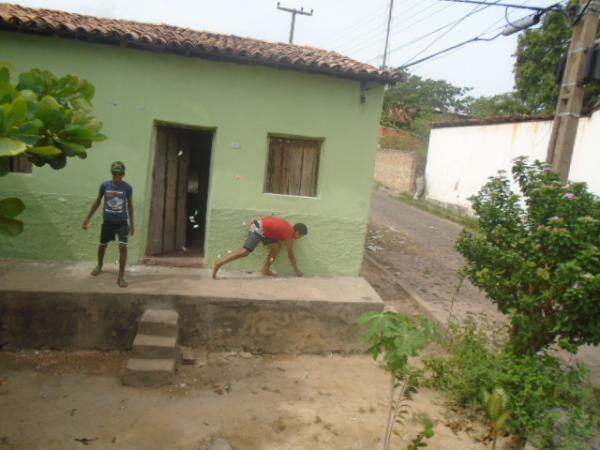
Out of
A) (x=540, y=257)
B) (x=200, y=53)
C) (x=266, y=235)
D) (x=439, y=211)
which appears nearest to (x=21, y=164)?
(x=200, y=53)

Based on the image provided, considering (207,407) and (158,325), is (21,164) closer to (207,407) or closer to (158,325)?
(158,325)

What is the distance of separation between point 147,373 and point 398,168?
2085cm

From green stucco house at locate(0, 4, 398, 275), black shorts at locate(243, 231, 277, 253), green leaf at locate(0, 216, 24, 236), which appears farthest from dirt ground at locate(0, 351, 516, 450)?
green leaf at locate(0, 216, 24, 236)

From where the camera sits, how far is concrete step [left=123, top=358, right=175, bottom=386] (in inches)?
187

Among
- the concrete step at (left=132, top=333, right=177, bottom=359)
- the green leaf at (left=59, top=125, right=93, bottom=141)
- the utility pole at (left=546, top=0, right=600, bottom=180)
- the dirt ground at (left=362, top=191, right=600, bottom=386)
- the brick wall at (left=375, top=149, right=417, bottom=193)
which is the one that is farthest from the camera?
the brick wall at (left=375, top=149, right=417, bottom=193)

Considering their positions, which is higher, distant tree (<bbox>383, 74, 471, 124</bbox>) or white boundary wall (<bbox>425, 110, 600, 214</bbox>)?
distant tree (<bbox>383, 74, 471, 124</bbox>)

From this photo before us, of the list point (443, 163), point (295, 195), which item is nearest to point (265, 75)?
point (295, 195)

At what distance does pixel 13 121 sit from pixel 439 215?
16635 mm

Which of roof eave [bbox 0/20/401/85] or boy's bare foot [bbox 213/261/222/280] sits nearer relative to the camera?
roof eave [bbox 0/20/401/85]

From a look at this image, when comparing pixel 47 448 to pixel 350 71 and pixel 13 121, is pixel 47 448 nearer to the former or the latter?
pixel 13 121

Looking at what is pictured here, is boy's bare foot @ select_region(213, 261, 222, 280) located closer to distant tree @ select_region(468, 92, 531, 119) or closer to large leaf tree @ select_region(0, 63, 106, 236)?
large leaf tree @ select_region(0, 63, 106, 236)

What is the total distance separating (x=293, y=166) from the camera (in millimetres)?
7043

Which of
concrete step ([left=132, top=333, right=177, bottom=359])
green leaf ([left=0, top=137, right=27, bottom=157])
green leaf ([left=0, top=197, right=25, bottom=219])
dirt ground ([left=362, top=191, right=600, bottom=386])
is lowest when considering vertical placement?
concrete step ([left=132, top=333, right=177, bottom=359])

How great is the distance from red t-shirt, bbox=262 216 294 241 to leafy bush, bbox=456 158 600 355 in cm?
233
